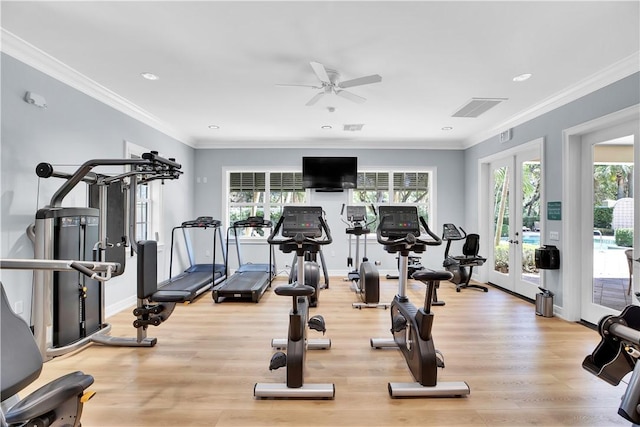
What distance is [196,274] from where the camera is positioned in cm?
551

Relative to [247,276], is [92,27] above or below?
above

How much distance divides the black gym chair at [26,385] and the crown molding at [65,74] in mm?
2726

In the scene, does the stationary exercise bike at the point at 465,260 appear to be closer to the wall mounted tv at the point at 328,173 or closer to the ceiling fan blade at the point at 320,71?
the wall mounted tv at the point at 328,173

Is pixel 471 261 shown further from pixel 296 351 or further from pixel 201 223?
pixel 201 223

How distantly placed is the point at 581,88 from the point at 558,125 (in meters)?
0.52

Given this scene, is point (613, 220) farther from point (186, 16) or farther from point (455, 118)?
point (186, 16)

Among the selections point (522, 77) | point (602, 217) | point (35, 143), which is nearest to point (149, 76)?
point (35, 143)

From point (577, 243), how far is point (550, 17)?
9.01 ft

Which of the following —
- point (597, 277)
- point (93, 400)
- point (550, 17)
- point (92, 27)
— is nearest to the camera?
point (93, 400)

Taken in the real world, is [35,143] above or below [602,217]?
above

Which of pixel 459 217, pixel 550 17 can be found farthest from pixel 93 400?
pixel 459 217

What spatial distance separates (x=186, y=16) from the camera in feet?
7.63

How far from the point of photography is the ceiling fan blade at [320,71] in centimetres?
275

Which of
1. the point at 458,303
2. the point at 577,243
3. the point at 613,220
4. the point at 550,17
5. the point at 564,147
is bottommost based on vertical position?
the point at 458,303
